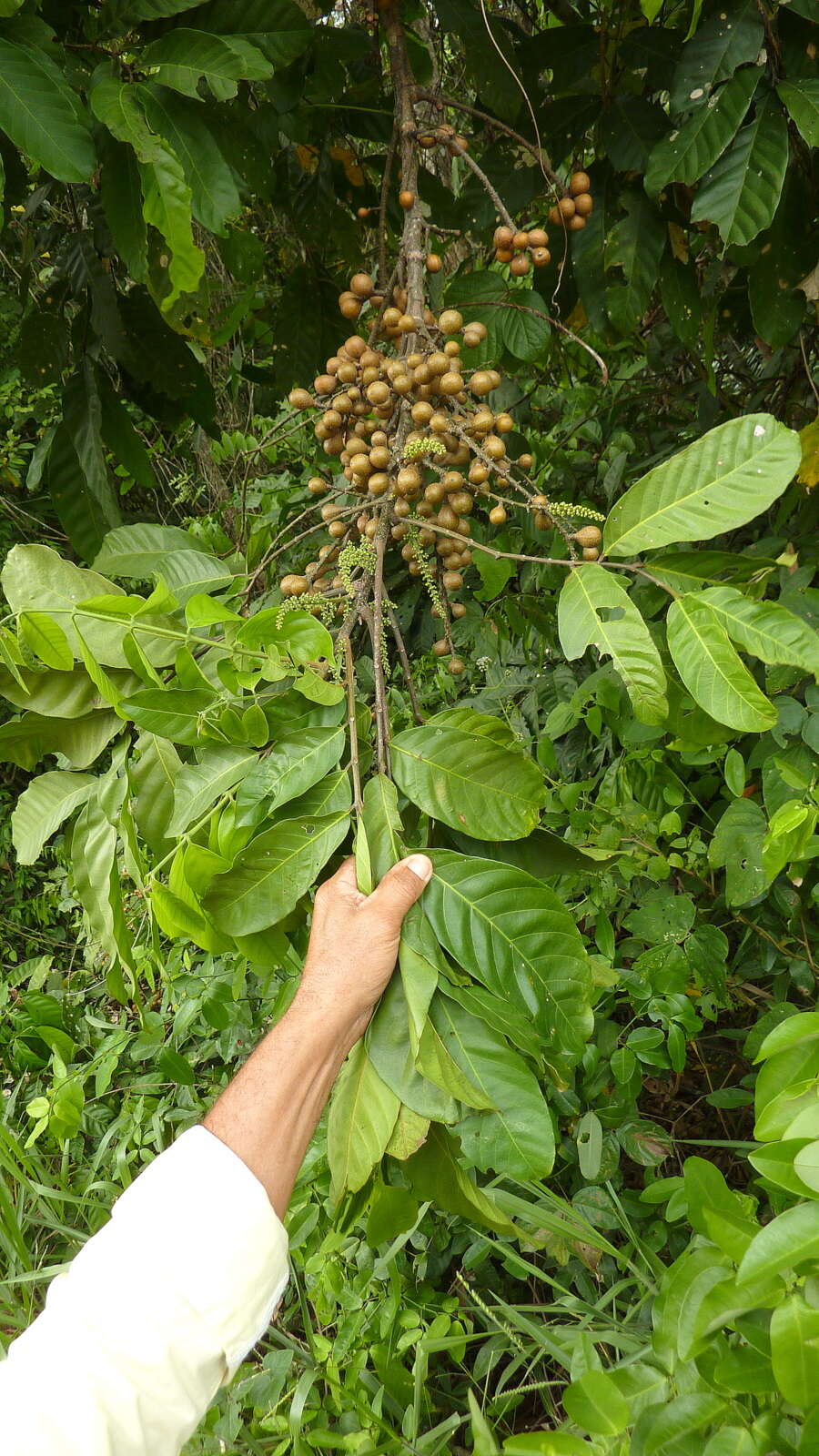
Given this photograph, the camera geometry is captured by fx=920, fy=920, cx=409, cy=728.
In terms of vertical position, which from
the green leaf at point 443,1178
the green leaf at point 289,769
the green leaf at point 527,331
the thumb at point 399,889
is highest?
the green leaf at point 527,331

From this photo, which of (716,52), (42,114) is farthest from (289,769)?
(716,52)

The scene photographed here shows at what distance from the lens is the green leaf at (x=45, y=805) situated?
0.75m

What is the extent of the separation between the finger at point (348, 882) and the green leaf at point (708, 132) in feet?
2.41

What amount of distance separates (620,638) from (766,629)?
0.09 m

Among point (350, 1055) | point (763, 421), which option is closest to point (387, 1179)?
point (350, 1055)

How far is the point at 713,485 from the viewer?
0.61 meters

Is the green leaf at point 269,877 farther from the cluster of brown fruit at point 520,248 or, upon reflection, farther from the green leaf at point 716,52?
the green leaf at point 716,52

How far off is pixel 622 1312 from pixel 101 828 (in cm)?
105

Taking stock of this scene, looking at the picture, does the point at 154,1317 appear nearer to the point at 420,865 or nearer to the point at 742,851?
the point at 420,865

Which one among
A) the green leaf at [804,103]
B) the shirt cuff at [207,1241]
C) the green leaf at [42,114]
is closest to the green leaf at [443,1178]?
the shirt cuff at [207,1241]

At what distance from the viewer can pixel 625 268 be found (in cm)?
105

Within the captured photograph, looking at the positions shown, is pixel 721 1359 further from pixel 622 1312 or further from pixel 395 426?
pixel 622 1312

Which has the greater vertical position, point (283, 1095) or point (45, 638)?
point (45, 638)

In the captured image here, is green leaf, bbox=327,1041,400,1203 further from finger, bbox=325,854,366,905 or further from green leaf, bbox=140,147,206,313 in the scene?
green leaf, bbox=140,147,206,313
